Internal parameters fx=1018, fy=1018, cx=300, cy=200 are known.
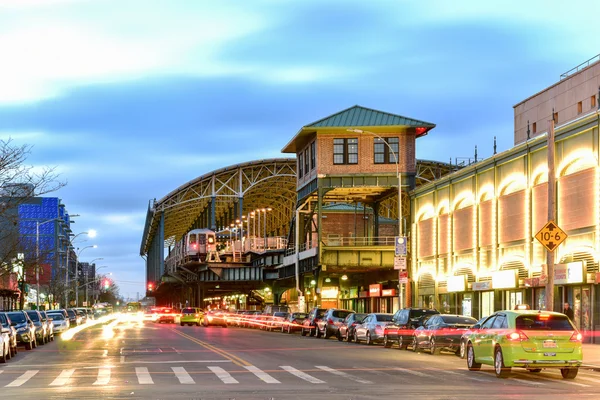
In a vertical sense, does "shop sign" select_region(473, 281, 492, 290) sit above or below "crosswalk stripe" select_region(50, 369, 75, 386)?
above

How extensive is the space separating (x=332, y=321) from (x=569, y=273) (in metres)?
13.7

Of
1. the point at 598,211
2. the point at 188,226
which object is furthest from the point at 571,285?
the point at 188,226

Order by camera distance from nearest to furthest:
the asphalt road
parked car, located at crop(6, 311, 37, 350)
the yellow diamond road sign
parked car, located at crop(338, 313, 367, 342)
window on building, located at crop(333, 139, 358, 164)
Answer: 1. the asphalt road
2. the yellow diamond road sign
3. parked car, located at crop(6, 311, 37, 350)
4. parked car, located at crop(338, 313, 367, 342)
5. window on building, located at crop(333, 139, 358, 164)

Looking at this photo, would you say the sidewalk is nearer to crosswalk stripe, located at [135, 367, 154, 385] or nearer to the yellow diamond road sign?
the yellow diamond road sign

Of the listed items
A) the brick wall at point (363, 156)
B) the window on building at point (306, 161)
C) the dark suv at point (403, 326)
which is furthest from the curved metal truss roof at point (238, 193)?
the dark suv at point (403, 326)

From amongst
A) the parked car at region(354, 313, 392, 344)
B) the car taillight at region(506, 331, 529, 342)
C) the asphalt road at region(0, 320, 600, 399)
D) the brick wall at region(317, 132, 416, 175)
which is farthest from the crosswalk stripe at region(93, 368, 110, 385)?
the brick wall at region(317, 132, 416, 175)

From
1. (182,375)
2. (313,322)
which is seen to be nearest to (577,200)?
(313,322)

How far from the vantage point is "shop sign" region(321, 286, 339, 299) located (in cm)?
9162

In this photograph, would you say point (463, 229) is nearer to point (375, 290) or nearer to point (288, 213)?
point (375, 290)

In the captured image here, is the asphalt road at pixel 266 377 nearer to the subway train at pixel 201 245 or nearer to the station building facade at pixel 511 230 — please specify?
the station building facade at pixel 511 230

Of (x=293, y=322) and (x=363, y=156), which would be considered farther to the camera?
(x=363, y=156)

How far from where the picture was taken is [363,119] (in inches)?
2904

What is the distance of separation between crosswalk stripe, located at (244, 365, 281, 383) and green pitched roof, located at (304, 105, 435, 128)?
47.1 meters

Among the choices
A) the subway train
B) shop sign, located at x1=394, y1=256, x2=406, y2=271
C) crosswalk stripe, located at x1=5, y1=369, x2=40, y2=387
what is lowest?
crosswalk stripe, located at x1=5, y1=369, x2=40, y2=387
